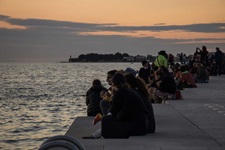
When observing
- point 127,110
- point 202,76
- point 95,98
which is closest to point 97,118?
point 95,98

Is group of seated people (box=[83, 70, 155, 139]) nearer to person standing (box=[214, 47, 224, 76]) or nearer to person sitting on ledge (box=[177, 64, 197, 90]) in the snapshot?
person sitting on ledge (box=[177, 64, 197, 90])

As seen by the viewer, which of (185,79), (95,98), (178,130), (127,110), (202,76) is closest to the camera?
(127,110)

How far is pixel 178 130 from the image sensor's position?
12742 mm

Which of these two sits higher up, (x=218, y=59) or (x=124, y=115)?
(x=124, y=115)

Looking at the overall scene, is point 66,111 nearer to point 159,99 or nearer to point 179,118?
point 159,99

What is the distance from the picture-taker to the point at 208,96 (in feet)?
74.3

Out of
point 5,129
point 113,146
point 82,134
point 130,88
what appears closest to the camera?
point 113,146

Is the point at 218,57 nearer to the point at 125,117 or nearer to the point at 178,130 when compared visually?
the point at 178,130

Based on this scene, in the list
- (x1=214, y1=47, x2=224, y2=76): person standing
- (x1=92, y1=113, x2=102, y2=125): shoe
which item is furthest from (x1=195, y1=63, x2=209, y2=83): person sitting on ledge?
(x1=92, y1=113, x2=102, y2=125): shoe

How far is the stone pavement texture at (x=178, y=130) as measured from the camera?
411 inches

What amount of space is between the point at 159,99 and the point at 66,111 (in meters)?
13.9

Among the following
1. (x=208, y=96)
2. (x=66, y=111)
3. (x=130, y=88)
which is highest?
(x=130, y=88)

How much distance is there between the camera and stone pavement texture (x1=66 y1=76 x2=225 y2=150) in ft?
34.2

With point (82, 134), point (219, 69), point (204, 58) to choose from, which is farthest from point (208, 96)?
point (219, 69)
